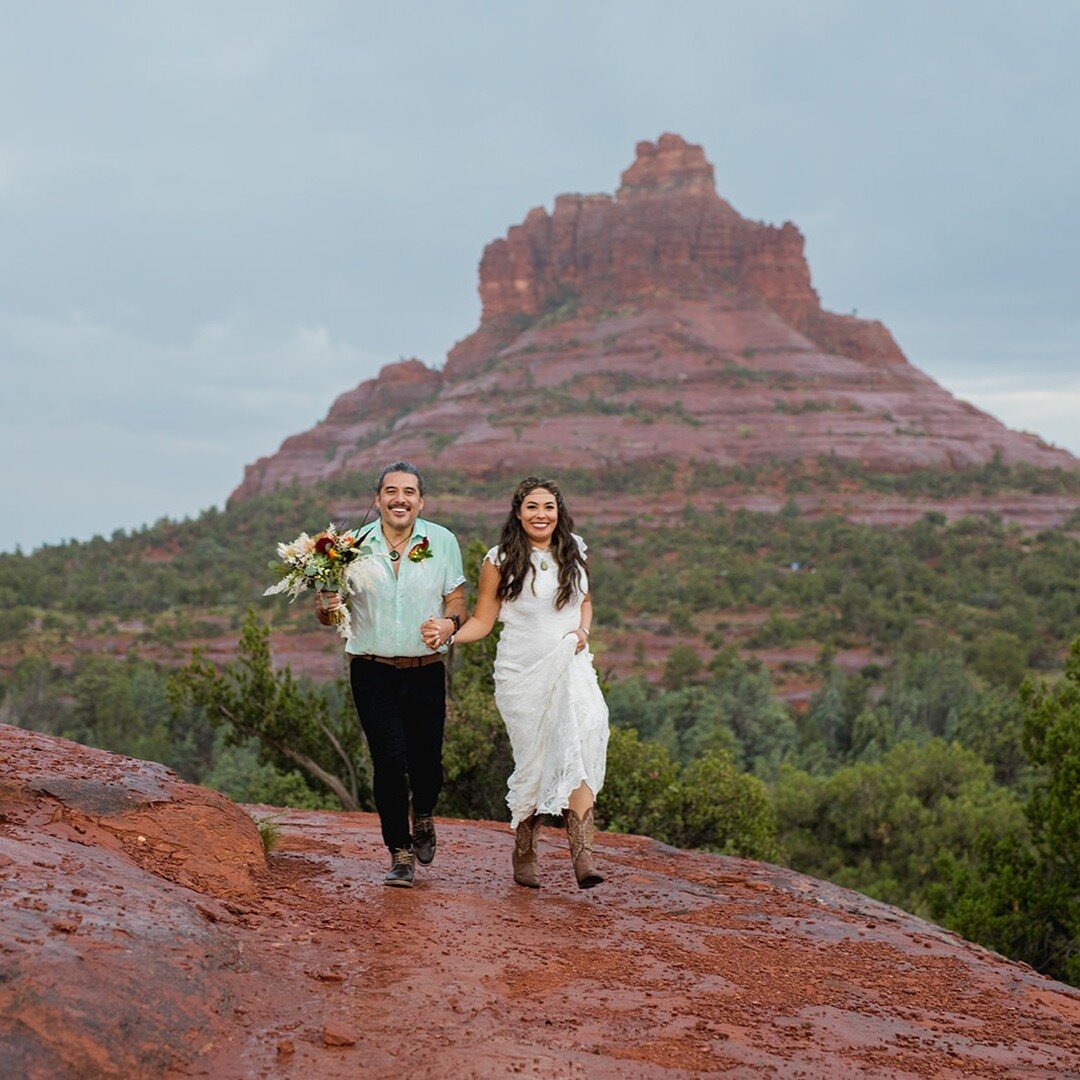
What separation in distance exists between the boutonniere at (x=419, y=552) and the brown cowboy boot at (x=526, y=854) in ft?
4.66

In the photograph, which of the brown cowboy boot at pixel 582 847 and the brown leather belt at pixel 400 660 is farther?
the brown cowboy boot at pixel 582 847

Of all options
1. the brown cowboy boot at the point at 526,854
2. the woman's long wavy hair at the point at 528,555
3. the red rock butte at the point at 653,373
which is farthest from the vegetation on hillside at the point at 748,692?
the red rock butte at the point at 653,373

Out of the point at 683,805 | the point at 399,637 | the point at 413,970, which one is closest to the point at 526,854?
the point at 399,637

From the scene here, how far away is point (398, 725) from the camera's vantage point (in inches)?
212

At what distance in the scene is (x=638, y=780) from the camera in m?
12.3

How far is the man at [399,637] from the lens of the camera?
5.31m

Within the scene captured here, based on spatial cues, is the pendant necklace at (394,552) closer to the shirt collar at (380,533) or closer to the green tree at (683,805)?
the shirt collar at (380,533)

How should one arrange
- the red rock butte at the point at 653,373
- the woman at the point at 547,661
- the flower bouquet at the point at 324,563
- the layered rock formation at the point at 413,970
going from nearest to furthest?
the layered rock formation at the point at 413,970 < the flower bouquet at the point at 324,563 < the woman at the point at 547,661 < the red rock butte at the point at 653,373

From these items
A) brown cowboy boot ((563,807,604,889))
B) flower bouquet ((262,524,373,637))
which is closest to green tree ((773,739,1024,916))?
brown cowboy boot ((563,807,604,889))

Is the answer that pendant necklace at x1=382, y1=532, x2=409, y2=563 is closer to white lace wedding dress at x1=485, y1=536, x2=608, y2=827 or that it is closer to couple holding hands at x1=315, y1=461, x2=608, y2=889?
couple holding hands at x1=315, y1=461, x2=608, y2=889

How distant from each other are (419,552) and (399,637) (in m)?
0.39

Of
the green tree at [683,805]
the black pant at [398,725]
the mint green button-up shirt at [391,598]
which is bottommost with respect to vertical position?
the green tree at [683,805]

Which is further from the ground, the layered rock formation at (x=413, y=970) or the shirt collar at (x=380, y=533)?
the shirt collar at (x=380, y=533)

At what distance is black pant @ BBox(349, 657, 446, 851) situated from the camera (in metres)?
5.34
